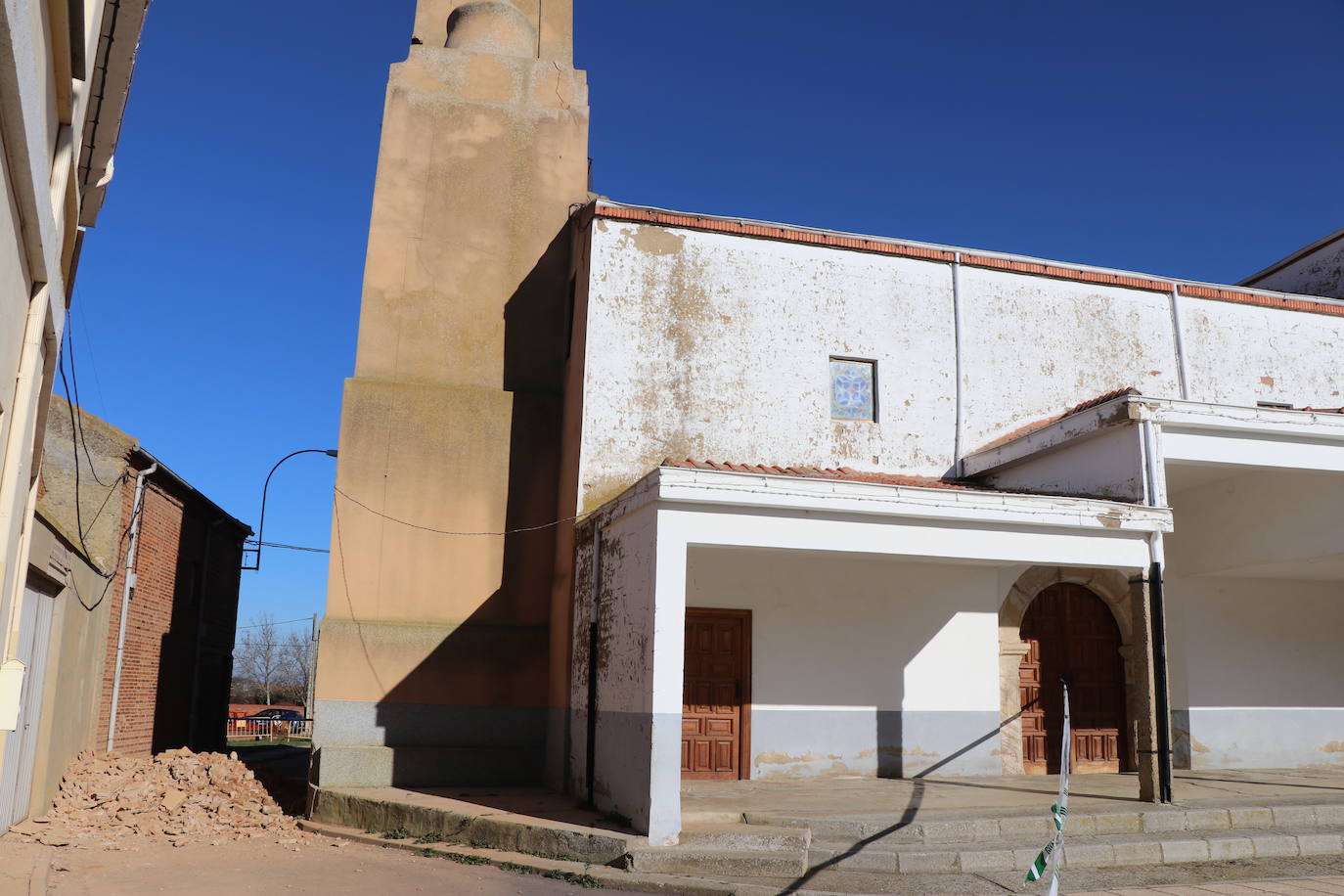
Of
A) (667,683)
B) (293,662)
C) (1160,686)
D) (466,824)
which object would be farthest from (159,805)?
(293,662)

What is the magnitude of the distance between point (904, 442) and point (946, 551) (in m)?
3.50

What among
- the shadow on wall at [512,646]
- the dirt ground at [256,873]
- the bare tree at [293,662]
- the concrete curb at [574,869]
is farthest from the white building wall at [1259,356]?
the bare tree at [293,662]

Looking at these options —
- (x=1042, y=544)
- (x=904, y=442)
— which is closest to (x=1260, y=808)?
(x=1042, y=544)

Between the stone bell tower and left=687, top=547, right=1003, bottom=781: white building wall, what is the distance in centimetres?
295

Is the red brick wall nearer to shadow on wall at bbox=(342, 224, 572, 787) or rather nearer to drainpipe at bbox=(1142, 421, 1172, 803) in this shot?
shadow on wall at bbox=(342, 224, 572, 787)

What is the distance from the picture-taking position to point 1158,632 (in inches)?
396

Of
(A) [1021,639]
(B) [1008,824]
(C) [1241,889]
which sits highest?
(A) [1021,639]

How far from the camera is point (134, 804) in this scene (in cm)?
1148

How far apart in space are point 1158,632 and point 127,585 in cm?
1302

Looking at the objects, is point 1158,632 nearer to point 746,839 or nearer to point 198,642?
point 746,839

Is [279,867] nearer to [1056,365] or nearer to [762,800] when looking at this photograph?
[762,800]

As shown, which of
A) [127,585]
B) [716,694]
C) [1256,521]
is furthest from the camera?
[127,585]

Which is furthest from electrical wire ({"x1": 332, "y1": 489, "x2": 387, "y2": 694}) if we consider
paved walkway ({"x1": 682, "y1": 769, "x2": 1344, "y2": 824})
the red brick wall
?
paved walkway ({"x1": 682, "y1": 769, "x2": 1344, "y2": 824})

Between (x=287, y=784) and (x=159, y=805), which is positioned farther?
(x=287, y=784)
